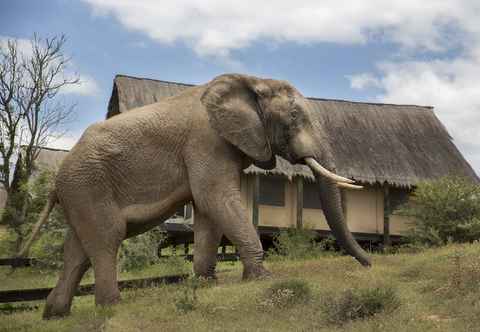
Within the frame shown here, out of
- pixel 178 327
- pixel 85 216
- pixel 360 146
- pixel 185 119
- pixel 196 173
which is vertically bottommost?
pixel 178 327

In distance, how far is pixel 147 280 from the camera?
11.5 m

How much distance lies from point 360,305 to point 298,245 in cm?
1056

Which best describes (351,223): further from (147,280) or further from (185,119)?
(185,119)

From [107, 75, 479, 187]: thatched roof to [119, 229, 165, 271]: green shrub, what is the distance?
4382mm

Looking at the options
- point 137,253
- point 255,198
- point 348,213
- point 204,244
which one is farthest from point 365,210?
point 204,244

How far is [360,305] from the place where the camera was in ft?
24.0

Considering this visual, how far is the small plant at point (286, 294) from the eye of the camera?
311 inches

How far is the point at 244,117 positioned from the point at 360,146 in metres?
14.0

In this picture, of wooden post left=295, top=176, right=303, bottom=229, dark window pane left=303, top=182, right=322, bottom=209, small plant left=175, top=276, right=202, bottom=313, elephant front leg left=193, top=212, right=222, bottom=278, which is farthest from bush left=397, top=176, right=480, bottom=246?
small plant left=175, top=276, right=202, bottom=313

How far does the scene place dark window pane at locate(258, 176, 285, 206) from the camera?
2205 centimetres

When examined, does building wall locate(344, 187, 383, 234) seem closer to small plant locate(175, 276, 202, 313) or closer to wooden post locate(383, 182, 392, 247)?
wooden post locate(383, 182, 392, 247)

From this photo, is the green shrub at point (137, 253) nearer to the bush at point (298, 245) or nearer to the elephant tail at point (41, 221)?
the bush at point (298, 245)

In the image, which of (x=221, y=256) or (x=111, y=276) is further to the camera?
(x=221, y=256)

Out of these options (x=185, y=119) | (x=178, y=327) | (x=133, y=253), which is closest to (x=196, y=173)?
(x=185, y=119)
